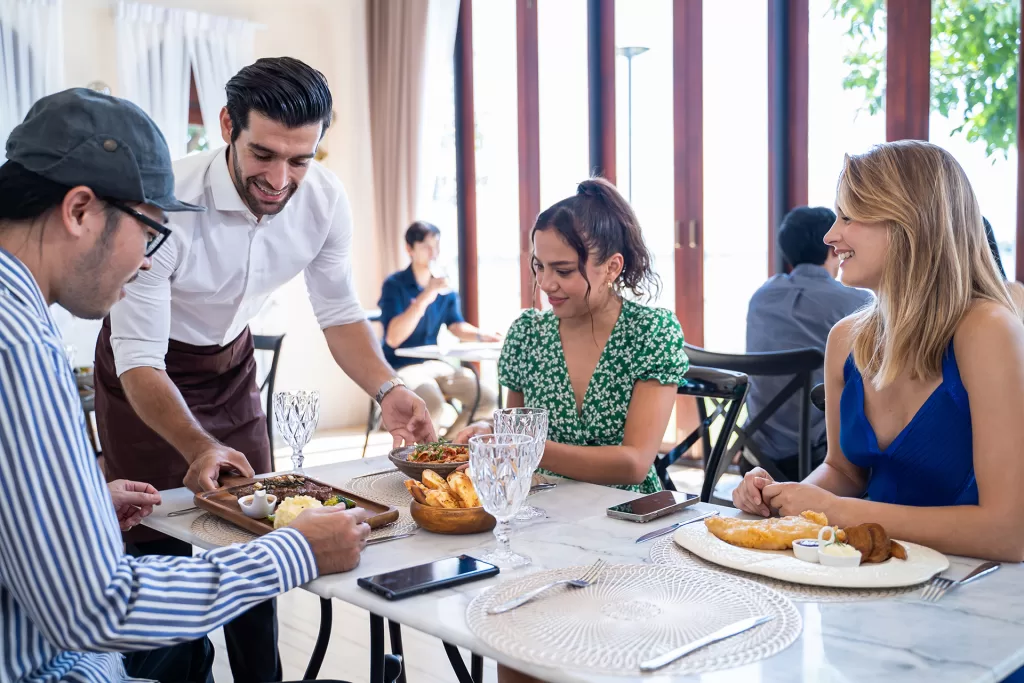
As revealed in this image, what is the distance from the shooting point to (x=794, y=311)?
11.6ft

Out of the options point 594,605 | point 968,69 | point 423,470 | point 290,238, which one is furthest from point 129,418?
point 968,69

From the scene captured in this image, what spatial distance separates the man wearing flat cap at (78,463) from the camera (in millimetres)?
989

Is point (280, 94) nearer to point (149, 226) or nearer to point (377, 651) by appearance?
point (149, 226)

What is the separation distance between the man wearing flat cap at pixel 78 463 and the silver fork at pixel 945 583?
0.74 m

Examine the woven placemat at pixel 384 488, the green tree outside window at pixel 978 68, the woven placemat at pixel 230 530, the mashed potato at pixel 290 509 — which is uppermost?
the green tree outside window at pixel 978 68

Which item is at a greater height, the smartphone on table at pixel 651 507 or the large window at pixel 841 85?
the large window at pixel 841 85

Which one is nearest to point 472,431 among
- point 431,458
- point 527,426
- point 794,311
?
point 431,458

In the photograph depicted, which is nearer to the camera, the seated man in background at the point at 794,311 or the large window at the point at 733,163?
the seated man in background at the point at 794,311

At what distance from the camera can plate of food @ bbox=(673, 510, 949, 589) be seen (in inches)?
47.7

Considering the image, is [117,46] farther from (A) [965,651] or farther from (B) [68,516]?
(A) [965,651]

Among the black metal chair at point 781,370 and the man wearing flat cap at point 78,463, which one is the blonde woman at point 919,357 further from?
the black metal chair at point 781,370

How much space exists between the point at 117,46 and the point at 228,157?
4382 millimetres

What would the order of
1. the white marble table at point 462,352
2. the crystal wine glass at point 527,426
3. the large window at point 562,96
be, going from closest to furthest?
the crystal wine glass at point 527,426 → the white marble table at point 462,352 → the large window at point 562,96

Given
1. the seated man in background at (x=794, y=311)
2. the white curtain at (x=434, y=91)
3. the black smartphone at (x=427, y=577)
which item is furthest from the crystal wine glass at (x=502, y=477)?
the white curtain at (x=434, y=91)
